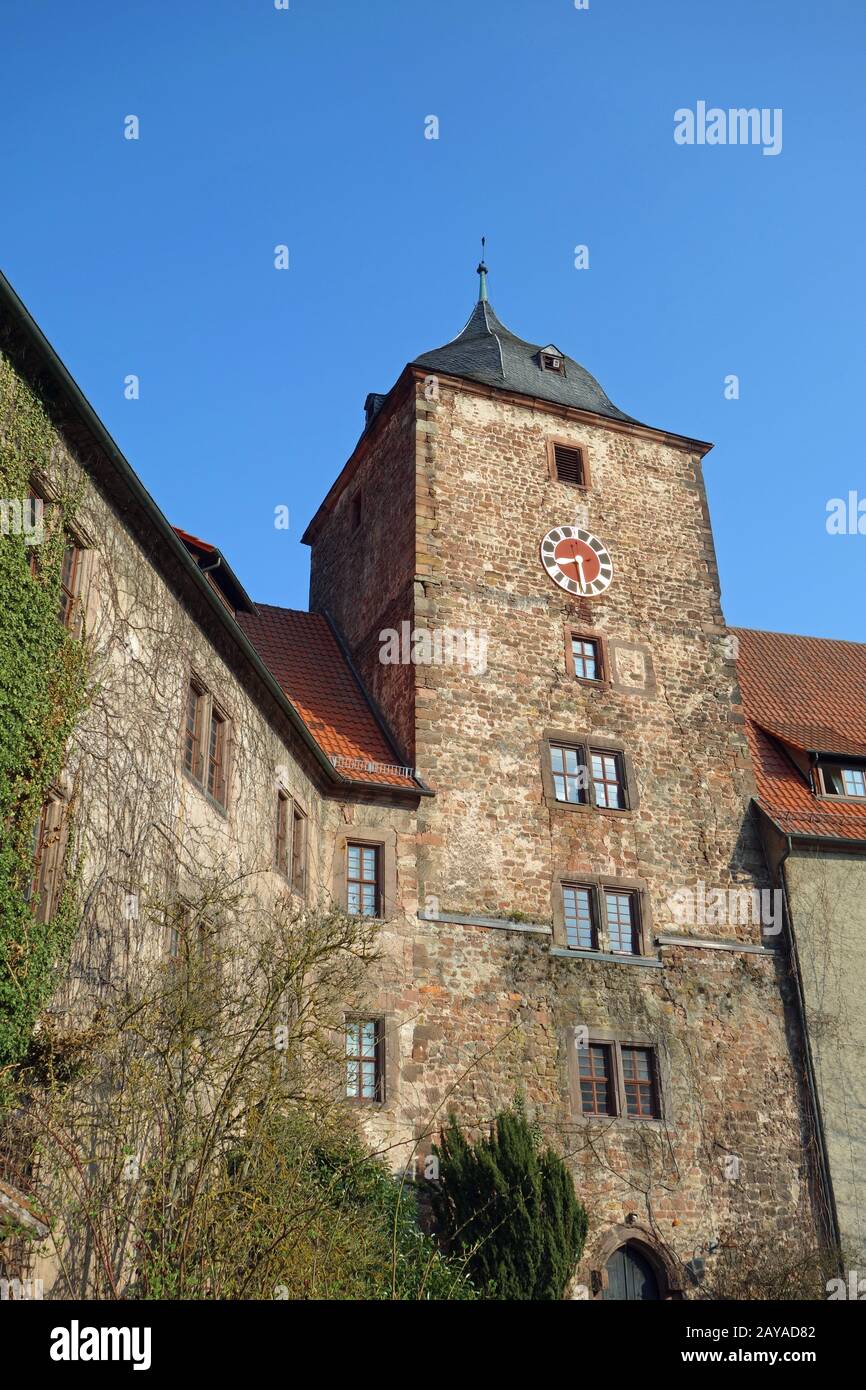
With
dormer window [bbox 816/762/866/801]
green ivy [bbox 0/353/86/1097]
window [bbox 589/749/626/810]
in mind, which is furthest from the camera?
dormer window [bbox 816/762/866/801]

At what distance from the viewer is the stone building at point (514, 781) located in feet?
45.9

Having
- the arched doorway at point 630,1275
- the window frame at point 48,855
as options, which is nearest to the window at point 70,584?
the window frame at point 48,855

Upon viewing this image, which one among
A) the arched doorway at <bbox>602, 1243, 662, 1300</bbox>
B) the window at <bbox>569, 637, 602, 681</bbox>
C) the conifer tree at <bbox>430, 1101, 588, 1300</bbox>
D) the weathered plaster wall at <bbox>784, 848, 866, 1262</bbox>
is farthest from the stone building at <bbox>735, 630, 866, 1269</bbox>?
the conifer tree at <bbox>430, 1101, 588, 1300</bbox>

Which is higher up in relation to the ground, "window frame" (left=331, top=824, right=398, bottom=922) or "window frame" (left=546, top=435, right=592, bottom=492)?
"window frame" (left=546, top=435, right=592, bottom=492)

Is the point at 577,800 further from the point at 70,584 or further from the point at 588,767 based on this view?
the point at 70,584

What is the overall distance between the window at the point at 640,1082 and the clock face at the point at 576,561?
7.22 metres

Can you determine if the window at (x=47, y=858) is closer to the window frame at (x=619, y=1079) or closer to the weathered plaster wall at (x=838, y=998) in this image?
the window frame at (x=619, y=1079)

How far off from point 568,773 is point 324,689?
4070mm

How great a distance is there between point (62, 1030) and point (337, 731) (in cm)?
1010

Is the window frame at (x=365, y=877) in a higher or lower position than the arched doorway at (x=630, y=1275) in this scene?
higher

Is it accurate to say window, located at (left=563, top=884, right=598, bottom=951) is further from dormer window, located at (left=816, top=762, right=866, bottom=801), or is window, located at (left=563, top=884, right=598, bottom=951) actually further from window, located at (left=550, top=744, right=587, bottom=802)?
dormer window, located at (left=816, top=762, right=866, bottom=801)

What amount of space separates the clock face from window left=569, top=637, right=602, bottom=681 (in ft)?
2.71

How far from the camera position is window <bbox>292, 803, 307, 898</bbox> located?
16828 mm

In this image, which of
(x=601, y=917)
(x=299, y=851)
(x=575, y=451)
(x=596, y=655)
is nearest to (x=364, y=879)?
(x=299, y=851)
